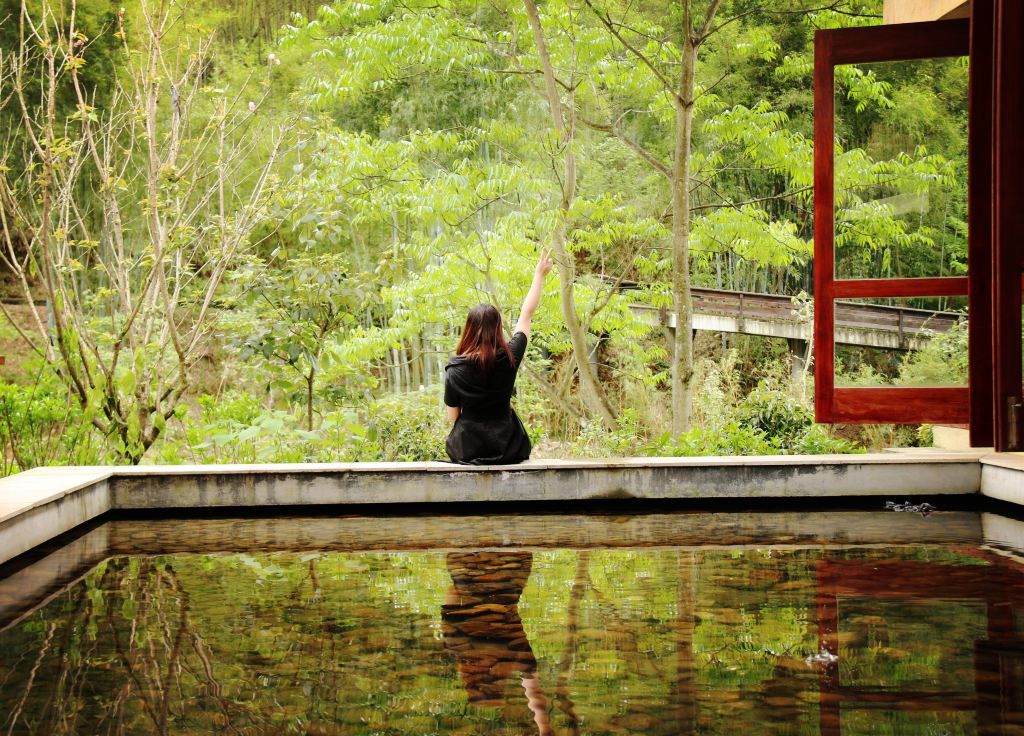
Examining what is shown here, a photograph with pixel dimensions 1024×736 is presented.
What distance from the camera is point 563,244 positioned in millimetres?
8570

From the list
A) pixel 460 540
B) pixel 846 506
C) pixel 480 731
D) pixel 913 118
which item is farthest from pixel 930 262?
pixel 480 731

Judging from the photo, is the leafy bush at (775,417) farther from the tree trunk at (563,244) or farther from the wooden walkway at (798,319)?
the tree trunk at (563,244)

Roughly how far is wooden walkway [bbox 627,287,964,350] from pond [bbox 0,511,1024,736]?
1.92 meters

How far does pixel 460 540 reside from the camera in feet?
15.2

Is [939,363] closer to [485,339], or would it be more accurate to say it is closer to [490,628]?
[485,339]

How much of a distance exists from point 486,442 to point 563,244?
3560 millimetres

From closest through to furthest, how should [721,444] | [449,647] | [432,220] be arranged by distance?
[449,647] < [721,444] < [432,220]

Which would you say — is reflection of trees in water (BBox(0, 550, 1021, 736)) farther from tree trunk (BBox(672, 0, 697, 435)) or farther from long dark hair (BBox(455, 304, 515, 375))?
tree trunk (BBox(672, 0, 697, 435))

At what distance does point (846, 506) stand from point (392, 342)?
529 cm

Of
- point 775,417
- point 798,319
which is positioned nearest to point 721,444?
point 775,417

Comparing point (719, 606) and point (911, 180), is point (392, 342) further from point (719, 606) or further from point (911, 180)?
point (719, 606)

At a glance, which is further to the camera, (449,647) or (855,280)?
(855,280)

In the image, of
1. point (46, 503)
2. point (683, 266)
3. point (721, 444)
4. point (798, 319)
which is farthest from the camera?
point (798, 319)

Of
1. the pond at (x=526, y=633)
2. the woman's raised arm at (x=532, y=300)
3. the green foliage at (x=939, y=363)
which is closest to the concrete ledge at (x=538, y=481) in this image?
the pond at (x=526, y=633)
